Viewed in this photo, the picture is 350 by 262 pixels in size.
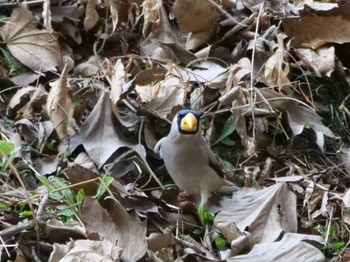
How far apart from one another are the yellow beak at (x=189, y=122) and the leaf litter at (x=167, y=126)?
1.12 ft

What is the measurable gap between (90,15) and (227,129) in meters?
1.15

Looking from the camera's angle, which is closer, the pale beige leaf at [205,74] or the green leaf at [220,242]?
the green leaf at [220,242]

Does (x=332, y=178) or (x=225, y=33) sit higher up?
(x=225, y=33)

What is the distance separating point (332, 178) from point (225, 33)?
125 cm

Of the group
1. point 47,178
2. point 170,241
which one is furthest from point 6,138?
point 170,241

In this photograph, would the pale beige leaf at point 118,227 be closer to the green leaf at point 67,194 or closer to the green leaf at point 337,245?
the green leaf at point 67,194

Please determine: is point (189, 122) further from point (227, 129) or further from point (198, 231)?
point (227, 129)

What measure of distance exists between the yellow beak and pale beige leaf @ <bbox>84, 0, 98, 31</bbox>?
1316mm

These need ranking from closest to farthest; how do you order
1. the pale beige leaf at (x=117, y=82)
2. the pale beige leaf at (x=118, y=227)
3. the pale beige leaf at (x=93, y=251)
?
the pale beige leaf at (x=93, y=251), the pale beige leaf at (x=118, y=227), the pale beige leaf at (x=117, y=82)

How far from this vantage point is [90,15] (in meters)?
4.80

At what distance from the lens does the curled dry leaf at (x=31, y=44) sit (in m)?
4.57

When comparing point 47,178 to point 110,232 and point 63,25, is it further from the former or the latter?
point 63,25

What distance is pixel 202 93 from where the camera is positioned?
4.44 metres

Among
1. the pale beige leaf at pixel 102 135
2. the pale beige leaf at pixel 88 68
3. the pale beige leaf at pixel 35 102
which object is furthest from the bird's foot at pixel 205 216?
the pale beige leaf at pixel 88 68
